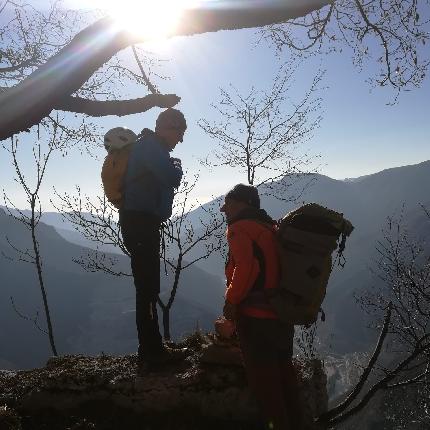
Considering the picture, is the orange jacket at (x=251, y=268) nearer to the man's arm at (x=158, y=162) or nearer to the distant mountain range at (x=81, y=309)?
the man's arm at (x=158, y=162)

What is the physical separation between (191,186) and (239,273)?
10944 millimetres

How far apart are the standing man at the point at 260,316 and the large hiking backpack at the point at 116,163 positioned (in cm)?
A: 140

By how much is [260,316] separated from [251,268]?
37 centimetres

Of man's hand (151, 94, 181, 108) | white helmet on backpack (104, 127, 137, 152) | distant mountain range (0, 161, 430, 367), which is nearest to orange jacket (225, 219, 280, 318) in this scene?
man's hand (151, 94, 181, 108)

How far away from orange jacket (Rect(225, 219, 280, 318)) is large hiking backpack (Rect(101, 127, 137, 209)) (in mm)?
1443

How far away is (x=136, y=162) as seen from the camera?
3.78 m

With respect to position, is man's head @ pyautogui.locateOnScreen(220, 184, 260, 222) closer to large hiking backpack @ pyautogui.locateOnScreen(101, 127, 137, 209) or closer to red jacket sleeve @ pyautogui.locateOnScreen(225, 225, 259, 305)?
red jacket sleeve @ pyautogui.locateOnScreen(225, 225, 259, 305)

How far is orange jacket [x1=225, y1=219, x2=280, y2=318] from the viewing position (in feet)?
9.71

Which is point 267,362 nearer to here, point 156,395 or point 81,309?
point 156,395

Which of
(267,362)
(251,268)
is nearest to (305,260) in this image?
(251,268)

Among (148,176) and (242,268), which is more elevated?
(148,176)

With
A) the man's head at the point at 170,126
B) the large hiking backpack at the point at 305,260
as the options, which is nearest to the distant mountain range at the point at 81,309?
the man's head at the point at 170,126

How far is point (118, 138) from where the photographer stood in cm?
390

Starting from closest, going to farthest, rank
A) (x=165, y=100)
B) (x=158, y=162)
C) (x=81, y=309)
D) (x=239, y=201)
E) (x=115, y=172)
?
(x=239, y=201), (x=165, y=100), (x=158, y=162), (x=115, y=172), (x=81, y=309)
